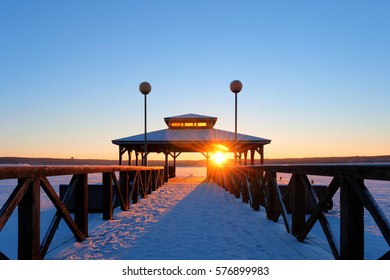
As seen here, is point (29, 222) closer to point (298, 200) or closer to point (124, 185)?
point (298, 200)

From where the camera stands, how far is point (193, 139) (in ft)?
73.5

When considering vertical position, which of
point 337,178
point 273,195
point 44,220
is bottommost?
point 44,220

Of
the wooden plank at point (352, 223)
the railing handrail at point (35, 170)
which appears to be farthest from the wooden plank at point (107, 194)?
the wooden plank at point (352, 223)

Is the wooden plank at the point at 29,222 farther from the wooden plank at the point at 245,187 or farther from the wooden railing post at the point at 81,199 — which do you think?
the wooden plank at the point at 245,187

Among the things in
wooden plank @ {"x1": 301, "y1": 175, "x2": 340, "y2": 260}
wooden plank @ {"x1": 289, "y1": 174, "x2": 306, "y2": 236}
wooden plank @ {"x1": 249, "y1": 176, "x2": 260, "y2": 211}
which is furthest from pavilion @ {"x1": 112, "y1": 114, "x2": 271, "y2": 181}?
wooden plank @ {"x1": 301, "y1": 175, "x2": 340, "y2": 260}

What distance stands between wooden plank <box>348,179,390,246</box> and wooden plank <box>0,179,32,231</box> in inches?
128

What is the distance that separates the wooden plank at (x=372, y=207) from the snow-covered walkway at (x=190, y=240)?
1.64 m

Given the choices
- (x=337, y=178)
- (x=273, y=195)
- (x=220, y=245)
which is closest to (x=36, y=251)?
(x=220, y=245)

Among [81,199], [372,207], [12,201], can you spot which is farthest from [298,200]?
[12,201]

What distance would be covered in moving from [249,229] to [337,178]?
2.83m

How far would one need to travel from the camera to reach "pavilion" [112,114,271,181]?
21672mm

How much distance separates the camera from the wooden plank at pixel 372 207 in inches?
103
